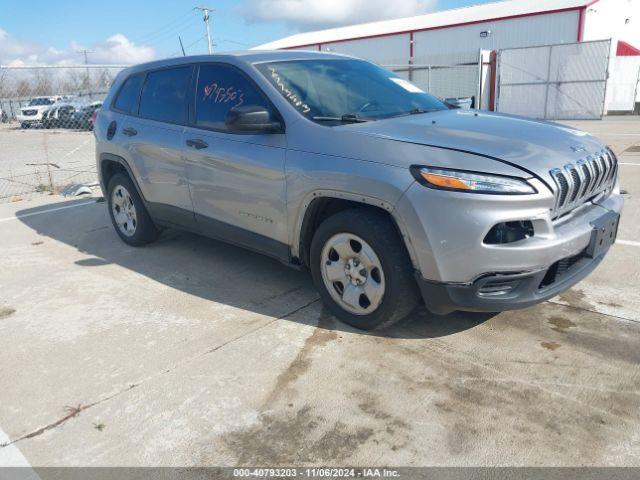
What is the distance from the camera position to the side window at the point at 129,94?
17.0ft

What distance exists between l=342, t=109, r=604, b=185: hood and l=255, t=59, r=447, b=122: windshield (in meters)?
0.26

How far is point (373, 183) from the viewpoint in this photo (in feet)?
9.92

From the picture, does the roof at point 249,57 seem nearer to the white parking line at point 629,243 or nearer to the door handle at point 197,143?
the door handle at point 197,143

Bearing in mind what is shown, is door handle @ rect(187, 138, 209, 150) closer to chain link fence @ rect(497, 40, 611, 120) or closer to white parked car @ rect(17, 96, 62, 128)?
chain link fence @ rect(497, 40, 611, 120)

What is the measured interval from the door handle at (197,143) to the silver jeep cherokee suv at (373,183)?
2 cm

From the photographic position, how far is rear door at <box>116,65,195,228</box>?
177 inches

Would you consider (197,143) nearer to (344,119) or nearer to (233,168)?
(233,168)

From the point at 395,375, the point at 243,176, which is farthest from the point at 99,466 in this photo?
the point at 243,176

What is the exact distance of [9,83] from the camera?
40.3ft

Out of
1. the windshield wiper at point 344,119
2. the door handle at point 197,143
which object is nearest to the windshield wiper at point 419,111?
the windshield wiper at point 344,119

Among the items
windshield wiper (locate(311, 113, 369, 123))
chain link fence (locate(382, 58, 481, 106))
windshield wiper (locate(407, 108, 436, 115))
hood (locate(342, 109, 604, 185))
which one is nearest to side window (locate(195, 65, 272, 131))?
windshield wiper (locate(311, 113, 369, 123))

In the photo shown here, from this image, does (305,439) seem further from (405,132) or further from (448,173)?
(405,132)

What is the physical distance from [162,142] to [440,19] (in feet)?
115

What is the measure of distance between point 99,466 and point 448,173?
7.29 ft
